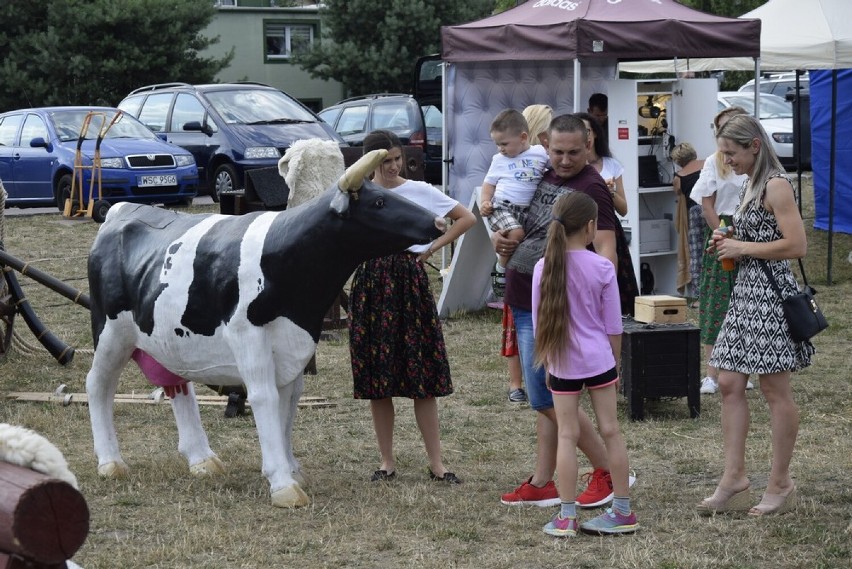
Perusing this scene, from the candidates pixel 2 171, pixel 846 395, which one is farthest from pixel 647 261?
pixel 2 171

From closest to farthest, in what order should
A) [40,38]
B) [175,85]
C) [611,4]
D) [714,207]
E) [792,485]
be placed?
[792,485]
[714,207]
[611,4]
[175,85]
[40,38]

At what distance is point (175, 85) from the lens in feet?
66.1

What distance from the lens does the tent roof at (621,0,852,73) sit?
41.2 ft

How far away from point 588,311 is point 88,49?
91.4 feet

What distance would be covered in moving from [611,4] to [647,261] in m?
2.57

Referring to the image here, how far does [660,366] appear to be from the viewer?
7625 millimetres

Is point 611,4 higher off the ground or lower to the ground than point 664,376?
→ higher

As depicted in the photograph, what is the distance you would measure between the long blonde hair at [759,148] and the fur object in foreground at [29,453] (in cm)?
340

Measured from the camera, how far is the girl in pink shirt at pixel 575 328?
515cm

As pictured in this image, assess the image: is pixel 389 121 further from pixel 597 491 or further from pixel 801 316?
pixel 801 316

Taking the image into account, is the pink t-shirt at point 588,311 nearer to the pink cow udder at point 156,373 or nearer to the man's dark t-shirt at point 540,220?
the man's dark t-shirt at point 540,220

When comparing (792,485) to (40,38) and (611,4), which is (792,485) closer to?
(611,4)

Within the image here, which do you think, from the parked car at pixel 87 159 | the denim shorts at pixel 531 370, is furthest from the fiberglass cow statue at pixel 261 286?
the parked car at pixel 87 159

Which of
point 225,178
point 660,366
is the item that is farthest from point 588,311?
point 225,178
